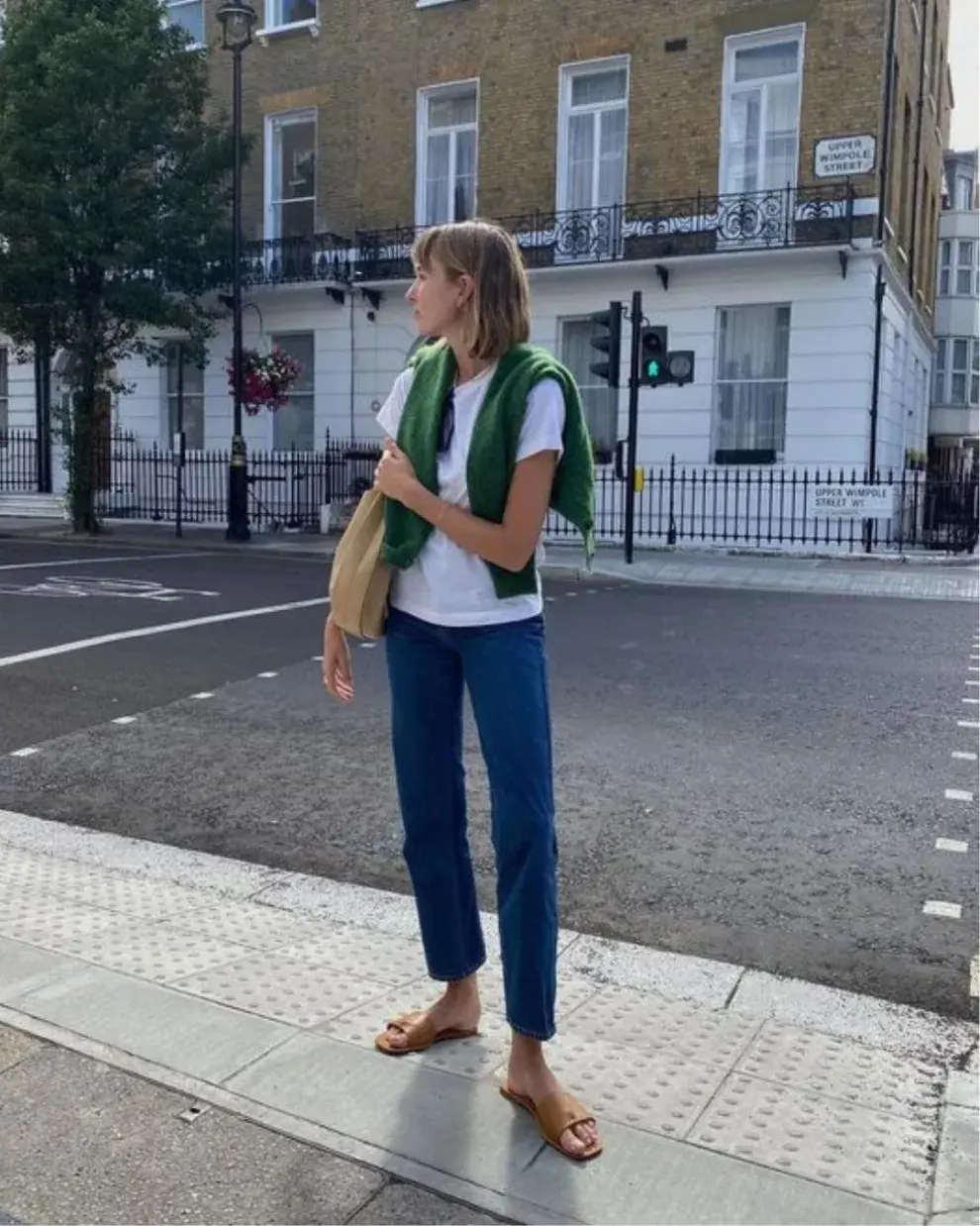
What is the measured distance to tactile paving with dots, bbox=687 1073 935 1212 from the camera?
2598mm

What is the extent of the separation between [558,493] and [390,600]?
19.9 inches

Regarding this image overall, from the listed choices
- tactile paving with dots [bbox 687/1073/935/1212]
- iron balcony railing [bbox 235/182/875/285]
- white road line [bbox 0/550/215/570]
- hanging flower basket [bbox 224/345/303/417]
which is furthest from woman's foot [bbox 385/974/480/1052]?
hanging flower basket [bbox 224/345/303/417]

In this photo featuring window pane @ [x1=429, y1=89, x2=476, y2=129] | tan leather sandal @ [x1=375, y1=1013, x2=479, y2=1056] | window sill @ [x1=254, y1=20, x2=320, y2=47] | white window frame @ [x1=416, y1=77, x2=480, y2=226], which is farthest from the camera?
window sill @ [x1=254, y1=20, x2=320, y2=47]

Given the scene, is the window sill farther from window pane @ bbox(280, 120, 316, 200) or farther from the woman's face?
the woman's face

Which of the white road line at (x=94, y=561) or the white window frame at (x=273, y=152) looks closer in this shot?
the white road line at (x=94, y=561)

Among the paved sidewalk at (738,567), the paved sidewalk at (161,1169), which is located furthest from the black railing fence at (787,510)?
the paved sidewalk at (161,1169)

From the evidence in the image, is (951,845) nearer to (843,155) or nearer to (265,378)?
(843,155)

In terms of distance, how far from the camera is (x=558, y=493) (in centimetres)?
283

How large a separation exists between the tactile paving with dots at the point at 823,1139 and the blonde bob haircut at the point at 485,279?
6.10 ft

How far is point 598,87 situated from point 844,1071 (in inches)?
839

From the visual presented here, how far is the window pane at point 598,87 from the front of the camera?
21344 millimetres

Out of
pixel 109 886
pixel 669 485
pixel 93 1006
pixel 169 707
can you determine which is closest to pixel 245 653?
pixel 169 707

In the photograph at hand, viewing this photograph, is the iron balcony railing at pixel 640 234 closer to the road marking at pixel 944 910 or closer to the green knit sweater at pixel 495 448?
the road marking at pixel 944 910

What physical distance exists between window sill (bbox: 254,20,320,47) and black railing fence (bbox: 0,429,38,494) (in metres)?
10.4
